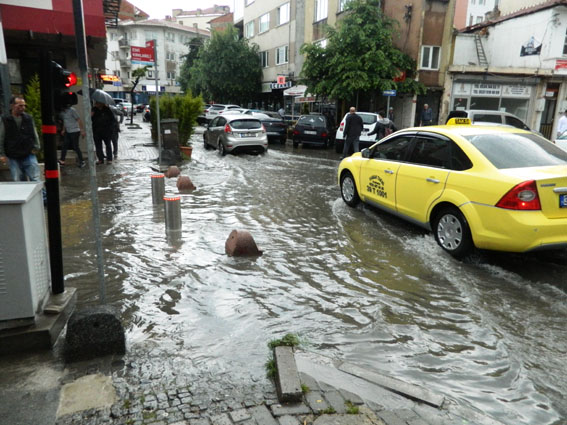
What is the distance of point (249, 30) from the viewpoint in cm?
4553

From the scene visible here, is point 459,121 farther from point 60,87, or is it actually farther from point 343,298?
point 60,87

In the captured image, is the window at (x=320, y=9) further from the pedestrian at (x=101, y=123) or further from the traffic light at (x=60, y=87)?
the traffic light at (x=60, y=87)

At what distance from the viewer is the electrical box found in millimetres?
3250

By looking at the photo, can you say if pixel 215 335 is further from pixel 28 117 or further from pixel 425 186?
pixel 28 117

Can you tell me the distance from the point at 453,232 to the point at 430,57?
21761 mm

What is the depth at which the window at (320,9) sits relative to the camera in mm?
30875

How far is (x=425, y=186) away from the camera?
6266 mm

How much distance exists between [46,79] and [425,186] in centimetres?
475

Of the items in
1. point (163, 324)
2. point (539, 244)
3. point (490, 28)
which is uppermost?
point (490, 28)

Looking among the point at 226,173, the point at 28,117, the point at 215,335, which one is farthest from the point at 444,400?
the point at 226,173

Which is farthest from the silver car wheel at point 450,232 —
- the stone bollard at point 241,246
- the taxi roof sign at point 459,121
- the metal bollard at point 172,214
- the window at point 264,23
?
the window at point 264,23

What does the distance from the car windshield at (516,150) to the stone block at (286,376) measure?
3.65 meters

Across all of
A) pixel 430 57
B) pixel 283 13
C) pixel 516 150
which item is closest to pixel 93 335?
pixel 516 150

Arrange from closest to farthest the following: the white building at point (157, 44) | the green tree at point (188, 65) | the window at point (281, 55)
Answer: the window at point (281, 55) → the green tree at point (188, 65) → the white building at point (157, 44)
